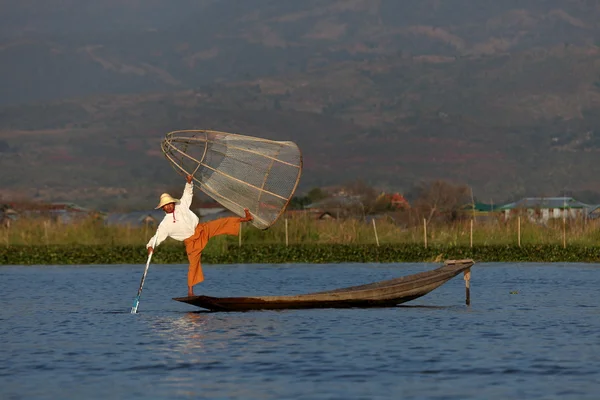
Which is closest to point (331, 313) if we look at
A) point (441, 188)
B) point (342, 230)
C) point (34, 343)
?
point (34, 343)

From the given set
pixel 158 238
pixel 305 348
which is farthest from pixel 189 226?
pixel 305 348

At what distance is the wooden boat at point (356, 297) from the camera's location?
19.7 metres

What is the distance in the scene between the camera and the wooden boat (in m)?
19.7

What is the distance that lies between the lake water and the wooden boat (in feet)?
0.73

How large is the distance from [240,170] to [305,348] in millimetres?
4578

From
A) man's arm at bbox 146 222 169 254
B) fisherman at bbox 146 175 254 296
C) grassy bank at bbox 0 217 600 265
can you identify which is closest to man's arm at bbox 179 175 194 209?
fisherman at bbox 146 175 254 296

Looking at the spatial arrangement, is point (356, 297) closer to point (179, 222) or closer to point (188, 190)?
point (179, 222)

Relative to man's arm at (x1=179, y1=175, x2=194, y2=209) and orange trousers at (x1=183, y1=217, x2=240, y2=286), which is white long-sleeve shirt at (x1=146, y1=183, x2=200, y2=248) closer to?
man's arm at (x1=179, y1=175, x2=194, y2=209)

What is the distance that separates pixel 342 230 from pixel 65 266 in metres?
11.3

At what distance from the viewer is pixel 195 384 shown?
13.4 metres

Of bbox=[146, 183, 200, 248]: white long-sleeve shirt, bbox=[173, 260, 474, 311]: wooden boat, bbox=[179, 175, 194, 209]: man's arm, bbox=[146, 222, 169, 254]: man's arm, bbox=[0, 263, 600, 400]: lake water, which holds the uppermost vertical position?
bbox=[179, 175, 194, 209]: man's arm

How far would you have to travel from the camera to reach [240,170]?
65.7 ft

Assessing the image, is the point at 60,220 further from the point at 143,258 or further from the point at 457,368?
the point at 457,368

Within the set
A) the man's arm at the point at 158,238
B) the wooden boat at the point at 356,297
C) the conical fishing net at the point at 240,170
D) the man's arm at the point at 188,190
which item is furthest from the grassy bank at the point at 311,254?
the man's arm at the point at 188,190
